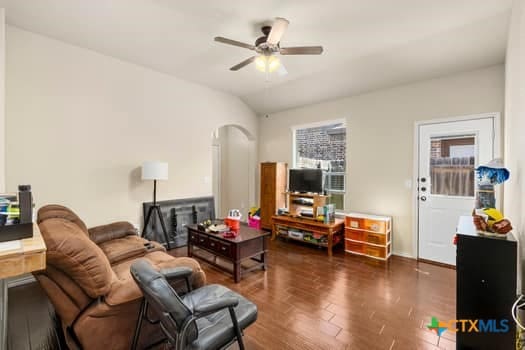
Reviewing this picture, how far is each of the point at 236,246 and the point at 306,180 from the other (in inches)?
83.4

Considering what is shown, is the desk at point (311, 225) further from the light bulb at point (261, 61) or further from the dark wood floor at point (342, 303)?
the light bulb at point (261, 61)

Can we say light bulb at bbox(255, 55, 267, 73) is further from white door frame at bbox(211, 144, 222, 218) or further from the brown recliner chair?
white door frame at bbox(211, 144, 222, 218)

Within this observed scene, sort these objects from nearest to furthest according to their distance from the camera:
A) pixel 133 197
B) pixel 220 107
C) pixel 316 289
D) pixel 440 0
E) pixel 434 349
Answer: pixel 434 349, pixel 440 0, pixel 316 289, pixel 133 197, pixel 220 107

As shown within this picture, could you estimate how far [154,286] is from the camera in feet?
4.15

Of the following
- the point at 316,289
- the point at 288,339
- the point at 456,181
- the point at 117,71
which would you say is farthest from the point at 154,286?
the point at 456,181

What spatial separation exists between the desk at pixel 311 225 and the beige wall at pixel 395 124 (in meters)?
0.59

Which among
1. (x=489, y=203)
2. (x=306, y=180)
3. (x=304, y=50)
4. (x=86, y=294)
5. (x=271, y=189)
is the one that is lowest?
(x=86, y=294)

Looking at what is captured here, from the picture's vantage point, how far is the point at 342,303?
97.9 inches

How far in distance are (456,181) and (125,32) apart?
15.8 ft

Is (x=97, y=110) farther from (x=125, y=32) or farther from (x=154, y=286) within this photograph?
(x=154, y=286)

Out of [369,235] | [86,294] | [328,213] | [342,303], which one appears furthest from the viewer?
[328,213]

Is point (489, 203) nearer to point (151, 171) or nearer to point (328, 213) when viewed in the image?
point (328, 213)

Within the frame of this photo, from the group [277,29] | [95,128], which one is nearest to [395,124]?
[277,29]

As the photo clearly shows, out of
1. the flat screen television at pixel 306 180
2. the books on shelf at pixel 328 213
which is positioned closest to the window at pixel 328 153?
the flat screen television at pixel 306 180
